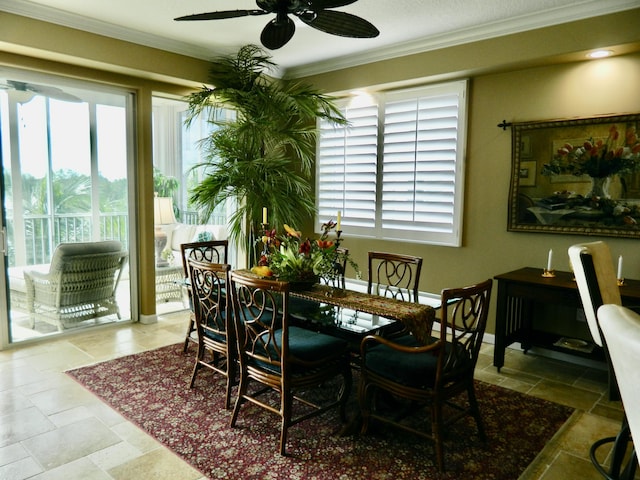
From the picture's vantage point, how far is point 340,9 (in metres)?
3.73

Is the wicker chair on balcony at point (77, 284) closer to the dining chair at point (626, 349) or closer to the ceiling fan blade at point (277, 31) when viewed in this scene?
the ceiling fan blade at point (277, 31)

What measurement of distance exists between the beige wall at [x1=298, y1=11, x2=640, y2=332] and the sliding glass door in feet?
8.51

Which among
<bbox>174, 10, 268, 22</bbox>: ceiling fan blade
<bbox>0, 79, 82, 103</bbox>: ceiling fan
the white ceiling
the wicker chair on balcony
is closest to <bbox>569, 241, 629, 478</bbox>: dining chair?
the white ceiling

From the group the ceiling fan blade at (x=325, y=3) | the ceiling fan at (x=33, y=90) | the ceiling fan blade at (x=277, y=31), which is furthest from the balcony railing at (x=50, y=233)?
the ceiling fan blade at (x=325, y=3)

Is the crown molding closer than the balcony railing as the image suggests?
Yes

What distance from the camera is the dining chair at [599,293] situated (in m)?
2.20

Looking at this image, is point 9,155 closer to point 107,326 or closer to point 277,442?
point 107,326

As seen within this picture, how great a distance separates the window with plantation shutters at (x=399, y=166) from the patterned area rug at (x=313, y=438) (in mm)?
1794

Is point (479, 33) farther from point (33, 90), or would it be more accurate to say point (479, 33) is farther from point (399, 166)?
point (33, 90)

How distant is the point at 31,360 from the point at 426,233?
11.9ft

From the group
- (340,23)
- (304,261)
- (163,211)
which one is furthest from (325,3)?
(163,211)

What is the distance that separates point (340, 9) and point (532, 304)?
294 centimetres

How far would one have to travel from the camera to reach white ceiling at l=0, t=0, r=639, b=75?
136 inches

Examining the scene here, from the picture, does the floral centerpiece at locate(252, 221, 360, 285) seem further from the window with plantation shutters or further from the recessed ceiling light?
the recessed ceiling light
